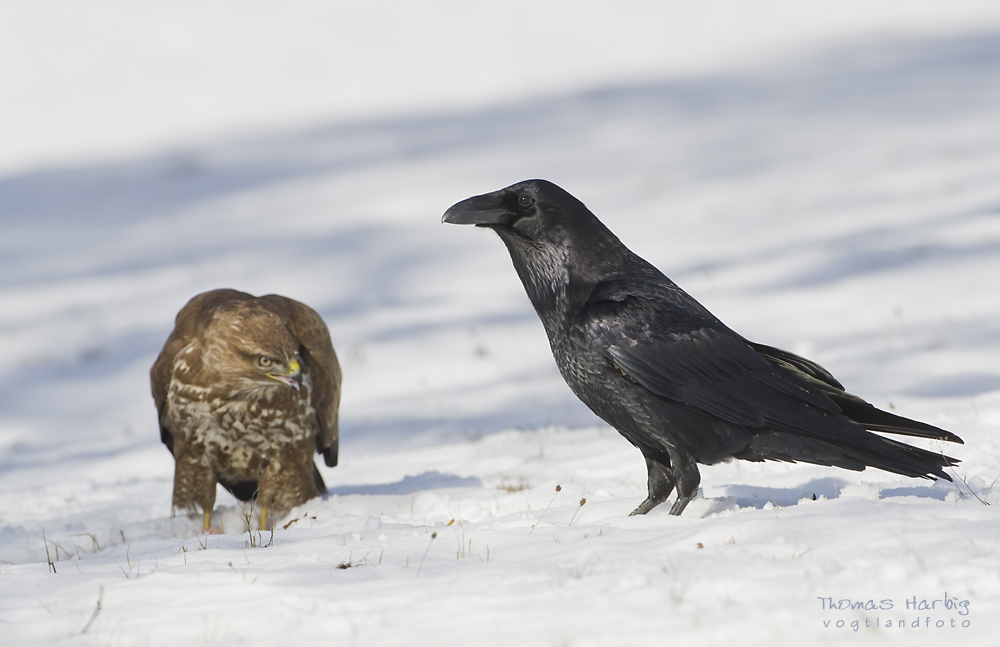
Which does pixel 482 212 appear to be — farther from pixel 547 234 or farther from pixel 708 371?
pixel 708 371

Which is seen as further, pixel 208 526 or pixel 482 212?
pixel 208 526

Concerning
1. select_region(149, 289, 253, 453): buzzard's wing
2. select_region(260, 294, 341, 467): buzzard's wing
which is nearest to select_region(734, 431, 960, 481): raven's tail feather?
select_region(260, 294, 341, 467): buzzard's wing

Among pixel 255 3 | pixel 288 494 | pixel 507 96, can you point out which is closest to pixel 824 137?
pixel 507 96

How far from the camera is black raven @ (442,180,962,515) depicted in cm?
378

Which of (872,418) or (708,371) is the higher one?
(708,371)

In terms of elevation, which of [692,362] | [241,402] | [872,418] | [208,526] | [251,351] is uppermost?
[251,351]

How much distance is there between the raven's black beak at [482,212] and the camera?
4047mm

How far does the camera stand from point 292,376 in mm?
4742

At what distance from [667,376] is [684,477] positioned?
41cm
